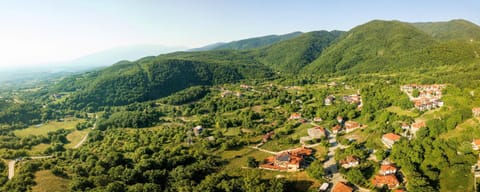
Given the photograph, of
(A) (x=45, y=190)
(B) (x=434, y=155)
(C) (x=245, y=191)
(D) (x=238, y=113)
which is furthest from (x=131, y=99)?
(B) (x=434, y=155)

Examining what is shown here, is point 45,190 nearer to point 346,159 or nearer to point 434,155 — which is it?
point 346,159

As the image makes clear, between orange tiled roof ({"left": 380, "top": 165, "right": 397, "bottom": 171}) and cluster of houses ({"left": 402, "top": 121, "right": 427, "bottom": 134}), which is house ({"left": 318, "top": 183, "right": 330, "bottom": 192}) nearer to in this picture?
orange tiled roof ({"left": 380, "top": 165, "right": 397, "bottom": 171})

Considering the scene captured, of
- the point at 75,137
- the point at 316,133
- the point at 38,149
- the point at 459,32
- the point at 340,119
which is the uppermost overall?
the point at 459,32

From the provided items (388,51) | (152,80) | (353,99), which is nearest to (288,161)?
(353,99)

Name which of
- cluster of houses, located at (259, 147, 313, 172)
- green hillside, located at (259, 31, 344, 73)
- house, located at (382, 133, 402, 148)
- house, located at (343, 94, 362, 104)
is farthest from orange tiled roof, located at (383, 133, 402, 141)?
green hillside, located at (259, 31, 344, 73)

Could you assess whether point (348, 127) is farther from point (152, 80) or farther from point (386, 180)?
point (152, 80)

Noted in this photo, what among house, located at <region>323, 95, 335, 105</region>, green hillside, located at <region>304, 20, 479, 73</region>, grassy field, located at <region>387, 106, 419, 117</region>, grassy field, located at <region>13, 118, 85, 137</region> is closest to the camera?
grassy field, located at <region>387, 106, 419, 117</region>
